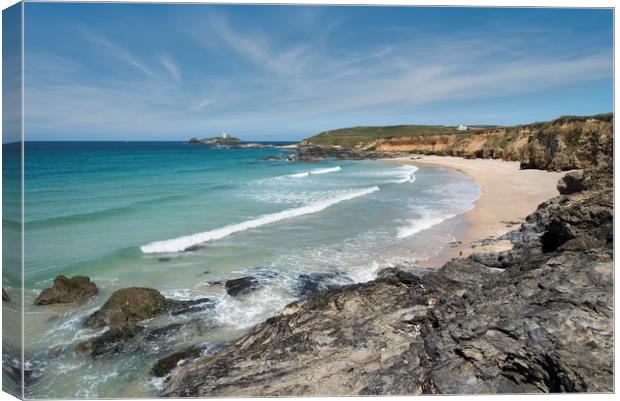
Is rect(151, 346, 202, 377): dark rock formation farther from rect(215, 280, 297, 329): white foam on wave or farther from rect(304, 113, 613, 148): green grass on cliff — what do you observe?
rect(304, 113, 613, 148): green grass on cliff

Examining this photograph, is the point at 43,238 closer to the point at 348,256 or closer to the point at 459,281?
the point at 348,256

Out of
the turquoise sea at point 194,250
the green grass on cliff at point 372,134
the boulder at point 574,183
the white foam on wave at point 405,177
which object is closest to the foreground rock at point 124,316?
the turquoise sea at point 194,250

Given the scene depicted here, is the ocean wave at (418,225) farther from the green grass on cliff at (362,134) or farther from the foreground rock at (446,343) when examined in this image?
the green grass on cliff at (362,134)

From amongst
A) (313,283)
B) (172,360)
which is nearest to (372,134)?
(313,283)

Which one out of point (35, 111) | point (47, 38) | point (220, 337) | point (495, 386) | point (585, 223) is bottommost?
point (220, 337)

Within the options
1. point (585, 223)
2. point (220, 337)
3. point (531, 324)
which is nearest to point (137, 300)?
point (220, 337)

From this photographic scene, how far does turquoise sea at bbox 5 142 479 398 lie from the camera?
5.89 m

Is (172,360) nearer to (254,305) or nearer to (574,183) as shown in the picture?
(254,305)

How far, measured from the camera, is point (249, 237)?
500 inches

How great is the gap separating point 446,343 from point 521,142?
3954 cm

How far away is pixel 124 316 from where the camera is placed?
6.83 meters

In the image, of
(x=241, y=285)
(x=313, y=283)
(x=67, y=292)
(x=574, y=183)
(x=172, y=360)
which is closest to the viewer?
(x=172, y=360)

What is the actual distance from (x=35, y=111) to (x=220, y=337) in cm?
399

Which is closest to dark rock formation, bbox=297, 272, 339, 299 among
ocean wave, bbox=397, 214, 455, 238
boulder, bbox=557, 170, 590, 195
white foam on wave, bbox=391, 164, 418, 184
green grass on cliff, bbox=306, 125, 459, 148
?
ocean wave, bbox=397, 214, 455, 238
